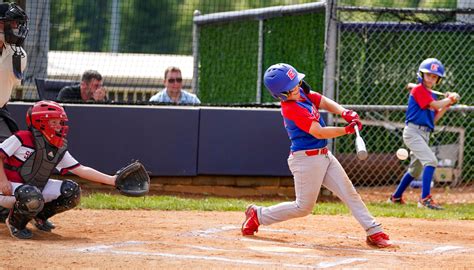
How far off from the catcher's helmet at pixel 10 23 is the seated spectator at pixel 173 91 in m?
4.35

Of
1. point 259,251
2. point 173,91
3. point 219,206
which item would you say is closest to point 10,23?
point 259,251

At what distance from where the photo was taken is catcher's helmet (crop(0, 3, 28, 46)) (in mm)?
7172

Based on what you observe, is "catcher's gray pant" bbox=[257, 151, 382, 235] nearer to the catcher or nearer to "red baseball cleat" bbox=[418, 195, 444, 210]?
the catcher

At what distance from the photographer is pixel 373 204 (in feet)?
34.5

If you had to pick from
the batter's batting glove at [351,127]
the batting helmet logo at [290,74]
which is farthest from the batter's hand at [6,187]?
the batter's batting glove at [351,127]

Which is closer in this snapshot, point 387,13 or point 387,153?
point 387,13

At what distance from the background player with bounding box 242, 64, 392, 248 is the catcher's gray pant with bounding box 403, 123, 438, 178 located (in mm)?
3387

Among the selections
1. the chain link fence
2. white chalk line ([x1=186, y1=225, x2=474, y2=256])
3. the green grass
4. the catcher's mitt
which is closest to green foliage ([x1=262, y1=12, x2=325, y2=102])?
the chain link fence

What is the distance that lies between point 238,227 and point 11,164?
198 cm

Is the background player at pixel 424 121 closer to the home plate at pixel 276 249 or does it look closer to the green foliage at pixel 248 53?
the green foliage at pixel 248 53

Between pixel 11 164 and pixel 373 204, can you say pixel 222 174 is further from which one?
pixel 11 164

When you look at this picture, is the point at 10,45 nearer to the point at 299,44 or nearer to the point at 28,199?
the point at 28,199

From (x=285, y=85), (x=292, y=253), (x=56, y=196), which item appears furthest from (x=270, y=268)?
(x=56, y=196)

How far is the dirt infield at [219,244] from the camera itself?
593cm
